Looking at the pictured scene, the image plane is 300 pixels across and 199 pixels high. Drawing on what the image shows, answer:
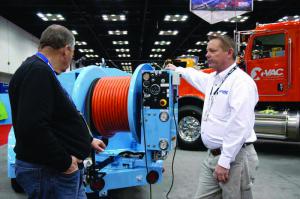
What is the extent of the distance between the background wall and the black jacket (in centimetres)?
1567

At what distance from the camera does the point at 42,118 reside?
1.74m

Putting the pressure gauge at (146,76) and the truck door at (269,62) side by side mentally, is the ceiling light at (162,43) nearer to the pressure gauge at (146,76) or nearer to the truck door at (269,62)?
the truck door at (269,62)

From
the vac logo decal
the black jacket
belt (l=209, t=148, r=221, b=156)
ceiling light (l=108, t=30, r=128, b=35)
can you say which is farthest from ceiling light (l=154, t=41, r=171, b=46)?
the black jacket

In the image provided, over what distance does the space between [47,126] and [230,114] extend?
1340 mm

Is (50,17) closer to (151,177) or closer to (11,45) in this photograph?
(11,45)

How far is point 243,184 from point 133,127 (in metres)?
1.45

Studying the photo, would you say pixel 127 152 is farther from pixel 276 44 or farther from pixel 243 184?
pixel 276 44

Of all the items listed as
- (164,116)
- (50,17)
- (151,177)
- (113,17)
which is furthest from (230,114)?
(50,17)

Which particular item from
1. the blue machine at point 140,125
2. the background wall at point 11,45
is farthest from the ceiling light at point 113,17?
the blue machine at point 140,125

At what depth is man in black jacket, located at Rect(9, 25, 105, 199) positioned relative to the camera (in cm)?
175

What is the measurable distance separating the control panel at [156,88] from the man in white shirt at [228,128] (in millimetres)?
640

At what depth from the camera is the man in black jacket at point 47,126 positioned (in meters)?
1.75

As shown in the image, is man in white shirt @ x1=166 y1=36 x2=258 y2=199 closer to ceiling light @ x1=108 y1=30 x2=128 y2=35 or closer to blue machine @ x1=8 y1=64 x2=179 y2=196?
blue machine @ x1=8 y1=64 x2=179 y2=196

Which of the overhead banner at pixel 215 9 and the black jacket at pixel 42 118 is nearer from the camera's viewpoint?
the black jacket at pixel 42 118
